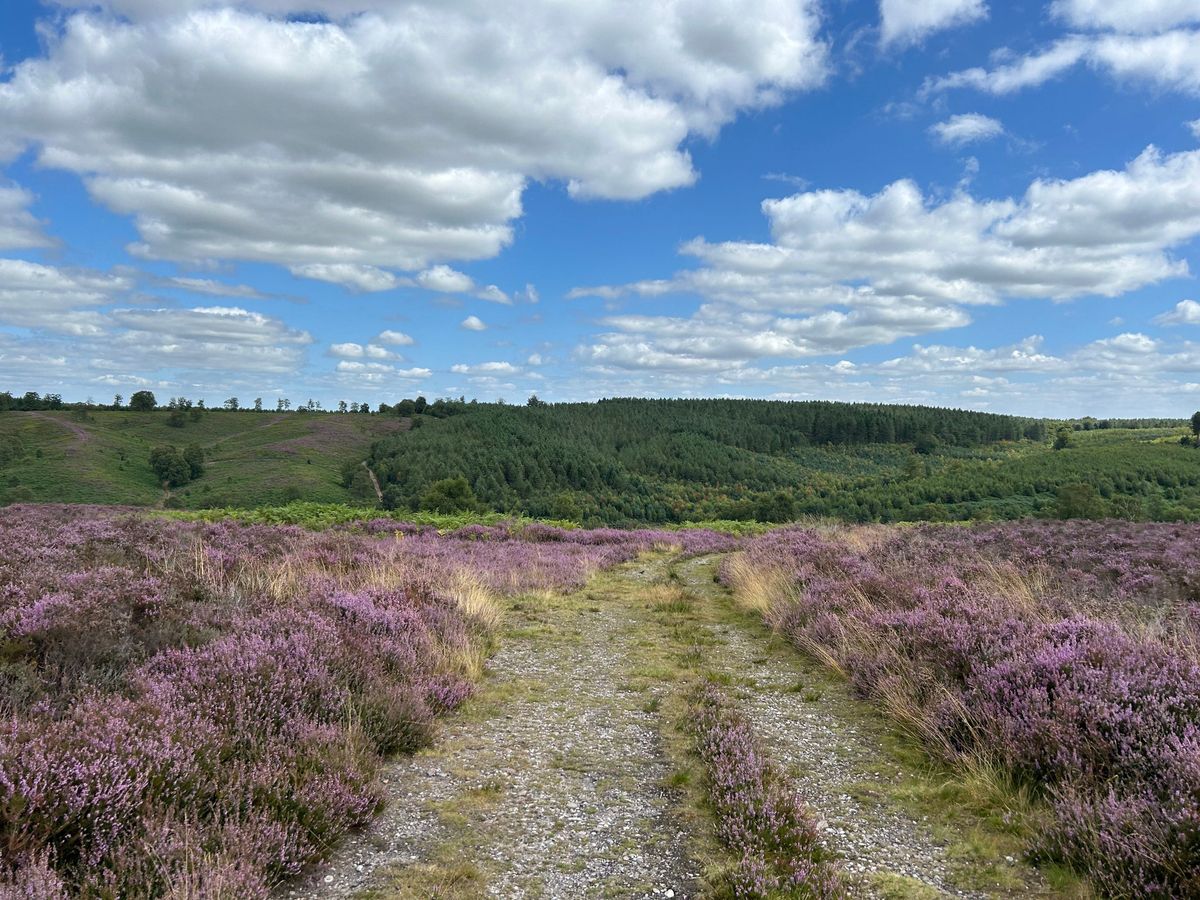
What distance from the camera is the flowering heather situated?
3.67 meters

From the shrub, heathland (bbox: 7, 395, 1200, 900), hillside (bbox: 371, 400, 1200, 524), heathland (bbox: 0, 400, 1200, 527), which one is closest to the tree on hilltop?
heathland (bbox: 0, 400, 1200, 527)

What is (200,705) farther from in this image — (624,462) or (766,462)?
(766,462)

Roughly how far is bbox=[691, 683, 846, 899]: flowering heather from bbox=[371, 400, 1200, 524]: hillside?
34.6 m

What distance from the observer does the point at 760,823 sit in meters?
4.34

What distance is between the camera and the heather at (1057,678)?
385 centimetres

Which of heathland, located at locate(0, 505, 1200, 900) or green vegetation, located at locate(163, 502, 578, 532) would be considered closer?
heathland, located at locate(0, 505, 1200, 900)

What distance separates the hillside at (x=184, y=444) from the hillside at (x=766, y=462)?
11.9m

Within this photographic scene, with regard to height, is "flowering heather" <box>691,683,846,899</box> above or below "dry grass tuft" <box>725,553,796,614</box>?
above

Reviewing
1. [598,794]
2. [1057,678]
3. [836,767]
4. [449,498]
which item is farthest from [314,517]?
[1057,678]

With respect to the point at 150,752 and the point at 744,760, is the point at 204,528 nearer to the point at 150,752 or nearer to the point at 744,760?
the point at 150,752

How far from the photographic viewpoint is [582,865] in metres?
4.14

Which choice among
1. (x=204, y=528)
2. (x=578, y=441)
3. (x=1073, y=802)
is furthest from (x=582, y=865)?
(x=578, y=441)

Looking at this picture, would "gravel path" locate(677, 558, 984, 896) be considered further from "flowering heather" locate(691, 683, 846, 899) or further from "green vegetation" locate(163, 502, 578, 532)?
"green vegetation" locate(163, 502, 578, 532)

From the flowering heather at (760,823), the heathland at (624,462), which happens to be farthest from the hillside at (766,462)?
the flowering heather at (760,823)
